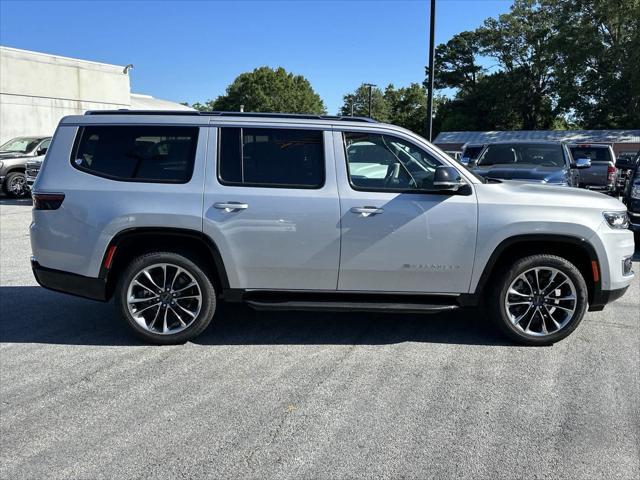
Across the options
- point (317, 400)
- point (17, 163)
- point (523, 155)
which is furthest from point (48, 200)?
point (17, 163)

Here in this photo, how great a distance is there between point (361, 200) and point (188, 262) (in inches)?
60.5

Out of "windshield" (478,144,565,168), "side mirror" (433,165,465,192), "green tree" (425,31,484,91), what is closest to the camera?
"side mirror" (433,165,465,192)

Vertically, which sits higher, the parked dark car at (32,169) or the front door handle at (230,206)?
the parked dark car at (32,169)

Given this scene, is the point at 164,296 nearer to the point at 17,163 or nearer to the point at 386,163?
the point at 386,163

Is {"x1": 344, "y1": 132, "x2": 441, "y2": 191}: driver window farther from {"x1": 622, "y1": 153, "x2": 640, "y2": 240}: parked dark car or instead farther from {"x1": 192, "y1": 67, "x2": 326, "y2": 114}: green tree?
{"x1": 192, "y1": 67, "x2": 326, "y2": 114}: green tree

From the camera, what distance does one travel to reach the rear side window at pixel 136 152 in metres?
4.59

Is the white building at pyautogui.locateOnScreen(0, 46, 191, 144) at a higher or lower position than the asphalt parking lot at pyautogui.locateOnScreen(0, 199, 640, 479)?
higher

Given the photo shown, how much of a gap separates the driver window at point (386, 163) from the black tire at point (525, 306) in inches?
40.0

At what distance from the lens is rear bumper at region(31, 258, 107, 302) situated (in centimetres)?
462

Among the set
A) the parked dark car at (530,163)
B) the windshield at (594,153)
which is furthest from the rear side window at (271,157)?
the windshield at (594,153)

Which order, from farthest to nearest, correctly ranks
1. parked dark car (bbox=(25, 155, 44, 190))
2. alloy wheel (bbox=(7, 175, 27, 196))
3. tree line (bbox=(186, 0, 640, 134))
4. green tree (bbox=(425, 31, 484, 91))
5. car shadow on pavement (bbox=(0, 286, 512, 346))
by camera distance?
green tree (bbox=(425, 31, 484, 91))
tree line (bbox=(186, 0, 640, 134))
alloy wheel (bbox=(7, 175, 27, 196))
parked dark car (bbox=(25, 155, 44, 190))
car shadow on pavement (bbox=(0, 286, 512, 346))

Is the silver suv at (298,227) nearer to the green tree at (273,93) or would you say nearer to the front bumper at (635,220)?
the front bumper at (635,220)

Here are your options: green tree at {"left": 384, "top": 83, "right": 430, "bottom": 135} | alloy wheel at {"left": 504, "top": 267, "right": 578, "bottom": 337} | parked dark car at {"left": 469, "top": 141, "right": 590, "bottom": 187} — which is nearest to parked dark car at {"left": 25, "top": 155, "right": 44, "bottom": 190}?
parked dark car at {"left": 469, "top": 141, "right": 590, "bottom": 187}

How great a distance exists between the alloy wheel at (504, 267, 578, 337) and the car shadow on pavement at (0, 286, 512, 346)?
1.02 ft
